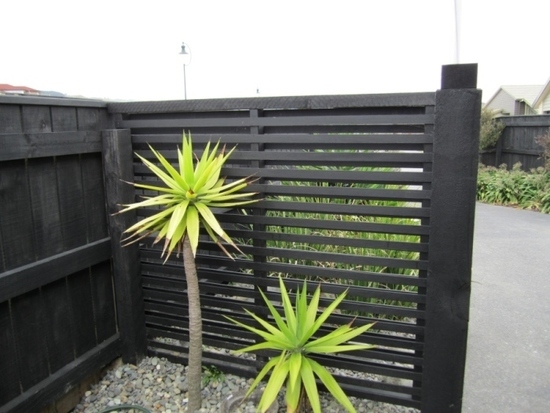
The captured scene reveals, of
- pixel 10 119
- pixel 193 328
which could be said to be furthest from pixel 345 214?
pixel 10 119

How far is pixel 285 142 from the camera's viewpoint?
247cm

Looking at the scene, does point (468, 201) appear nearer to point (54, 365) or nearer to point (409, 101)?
point (409, 101)

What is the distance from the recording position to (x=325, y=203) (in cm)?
250

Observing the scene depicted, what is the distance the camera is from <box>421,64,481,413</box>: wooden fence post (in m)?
2.06

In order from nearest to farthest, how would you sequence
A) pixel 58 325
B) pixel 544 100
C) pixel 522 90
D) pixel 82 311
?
pixel 58 325, pixel 82 311, pixel 544 100, pixel 522 90

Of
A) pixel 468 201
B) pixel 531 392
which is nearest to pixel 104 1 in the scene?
pixel 468 201

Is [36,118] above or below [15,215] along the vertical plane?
above

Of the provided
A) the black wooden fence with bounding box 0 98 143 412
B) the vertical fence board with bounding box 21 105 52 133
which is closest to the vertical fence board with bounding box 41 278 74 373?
the black wooden fence with bounding box 0 98 143 412

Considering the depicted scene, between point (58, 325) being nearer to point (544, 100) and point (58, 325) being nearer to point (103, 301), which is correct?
point (103, 301)

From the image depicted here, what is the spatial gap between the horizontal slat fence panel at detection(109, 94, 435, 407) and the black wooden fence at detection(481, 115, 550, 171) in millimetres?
11255

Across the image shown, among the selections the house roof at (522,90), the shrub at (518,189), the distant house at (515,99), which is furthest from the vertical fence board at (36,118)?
the house roof at (522,90)

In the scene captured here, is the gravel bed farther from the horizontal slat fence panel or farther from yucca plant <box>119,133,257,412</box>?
yucca plant <box>119,133,257,412</box>

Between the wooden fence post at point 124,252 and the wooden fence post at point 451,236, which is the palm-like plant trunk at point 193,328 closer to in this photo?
the wooden fence post at point 124,252

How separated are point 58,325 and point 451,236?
2232 mm
